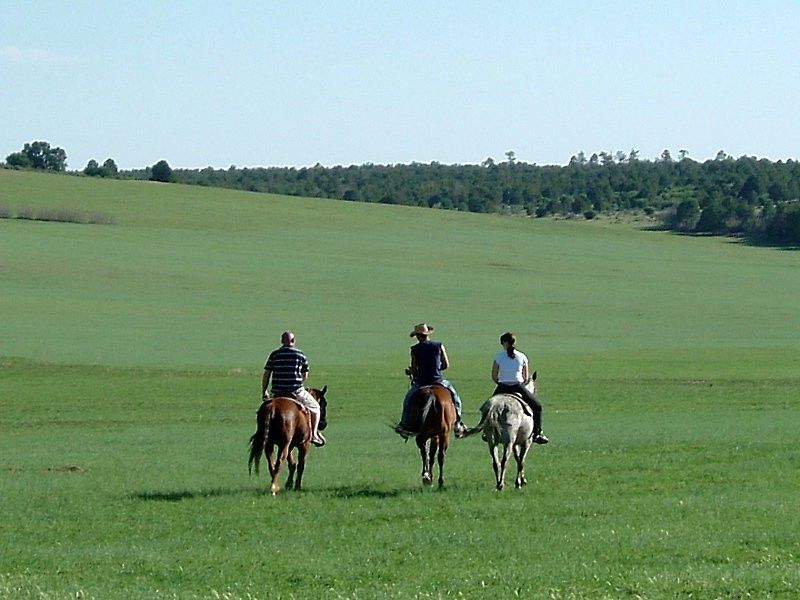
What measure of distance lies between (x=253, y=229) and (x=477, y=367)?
55599 millimetres

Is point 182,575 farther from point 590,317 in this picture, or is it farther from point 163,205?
point 163,205

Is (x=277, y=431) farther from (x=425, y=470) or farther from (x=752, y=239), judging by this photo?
(x=752, y=239)

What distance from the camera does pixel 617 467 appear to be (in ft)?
62.6

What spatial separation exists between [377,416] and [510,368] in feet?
48.7

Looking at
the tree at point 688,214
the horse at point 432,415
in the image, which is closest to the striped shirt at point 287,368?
the horse at point 432,415

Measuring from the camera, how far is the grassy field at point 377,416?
1192 cm

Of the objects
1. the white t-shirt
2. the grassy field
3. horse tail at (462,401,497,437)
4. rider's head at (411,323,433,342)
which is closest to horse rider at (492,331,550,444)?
the white t-shirt

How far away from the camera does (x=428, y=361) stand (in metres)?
17.6

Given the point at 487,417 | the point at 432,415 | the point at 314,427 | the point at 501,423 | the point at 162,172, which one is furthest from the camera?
the point at 162,172

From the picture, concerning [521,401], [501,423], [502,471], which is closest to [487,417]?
[501,423]

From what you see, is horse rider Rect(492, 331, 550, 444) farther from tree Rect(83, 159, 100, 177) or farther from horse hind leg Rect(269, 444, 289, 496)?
tree Rect(83, 159, 100, 177)

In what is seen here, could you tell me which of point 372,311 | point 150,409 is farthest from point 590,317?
point 150,409

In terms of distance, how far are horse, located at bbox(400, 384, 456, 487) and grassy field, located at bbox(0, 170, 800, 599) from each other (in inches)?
22.3

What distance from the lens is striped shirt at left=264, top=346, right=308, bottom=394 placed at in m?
17.4
